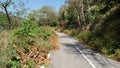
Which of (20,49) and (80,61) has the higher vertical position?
(20,49)

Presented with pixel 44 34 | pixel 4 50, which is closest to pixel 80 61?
pixel 4 50

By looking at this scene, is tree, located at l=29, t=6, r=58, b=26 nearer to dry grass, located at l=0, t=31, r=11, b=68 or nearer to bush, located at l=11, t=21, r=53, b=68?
bush, located at l=11, t=21, r=53, b=68

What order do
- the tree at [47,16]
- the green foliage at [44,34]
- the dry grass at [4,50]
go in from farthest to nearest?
the tree at [47,16]
the green foliage at [44,34]
the dry grass at [4,50]

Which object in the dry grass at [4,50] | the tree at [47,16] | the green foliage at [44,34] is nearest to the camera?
the dry grass at [4,50]

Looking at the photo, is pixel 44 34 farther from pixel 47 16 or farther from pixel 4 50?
pixel 47 16

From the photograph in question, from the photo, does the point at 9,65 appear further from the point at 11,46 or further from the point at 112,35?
the point at 112,35

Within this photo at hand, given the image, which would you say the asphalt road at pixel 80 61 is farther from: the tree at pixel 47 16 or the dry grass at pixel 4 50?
the tree at pixel 47 16

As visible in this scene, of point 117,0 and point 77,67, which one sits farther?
point 117,0

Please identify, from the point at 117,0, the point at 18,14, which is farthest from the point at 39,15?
the point at 117,0

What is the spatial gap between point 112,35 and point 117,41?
2336 millimetres

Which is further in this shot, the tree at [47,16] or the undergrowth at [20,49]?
the tree at [47,16]

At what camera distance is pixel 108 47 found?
1961cm

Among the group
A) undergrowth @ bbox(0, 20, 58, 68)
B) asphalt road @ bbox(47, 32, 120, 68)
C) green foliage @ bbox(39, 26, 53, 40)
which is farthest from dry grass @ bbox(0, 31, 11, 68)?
green foliage @ bbox(39, 26, 53, 40)

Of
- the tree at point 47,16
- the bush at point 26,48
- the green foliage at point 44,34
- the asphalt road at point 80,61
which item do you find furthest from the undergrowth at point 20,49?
the tree at point 47,16
